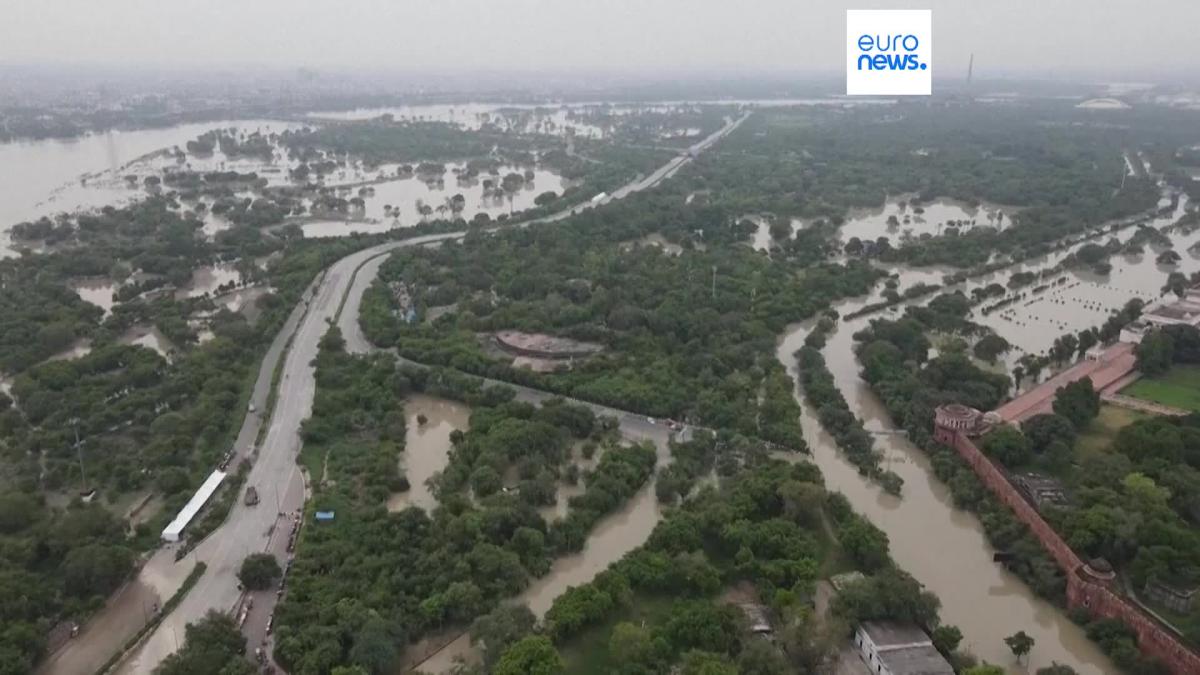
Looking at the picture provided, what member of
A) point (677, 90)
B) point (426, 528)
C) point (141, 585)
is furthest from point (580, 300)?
point (677, 90)

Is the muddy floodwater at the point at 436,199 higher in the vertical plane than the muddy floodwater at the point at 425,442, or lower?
higher

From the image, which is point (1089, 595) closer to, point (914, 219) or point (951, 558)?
point (951, 558)

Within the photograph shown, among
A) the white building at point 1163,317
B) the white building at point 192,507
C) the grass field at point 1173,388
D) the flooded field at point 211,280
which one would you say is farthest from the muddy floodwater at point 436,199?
the grass field at point 1173,388

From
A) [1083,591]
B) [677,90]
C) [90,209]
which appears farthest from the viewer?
[677,90]

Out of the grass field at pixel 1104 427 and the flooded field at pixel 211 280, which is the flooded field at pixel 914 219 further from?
the flooded field at pixel 211 280

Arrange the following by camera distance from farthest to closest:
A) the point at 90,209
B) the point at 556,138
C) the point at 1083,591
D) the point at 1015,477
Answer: the point at 556,138 → the point at 90,209 → the point at 1015,477 → the point at 1083,591

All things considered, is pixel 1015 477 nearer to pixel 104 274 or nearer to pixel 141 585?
pixel 141 585

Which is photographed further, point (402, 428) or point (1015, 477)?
point (402, 428)
